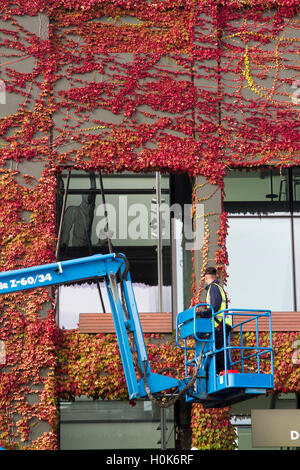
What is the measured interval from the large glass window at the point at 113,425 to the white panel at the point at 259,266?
347 centimetres

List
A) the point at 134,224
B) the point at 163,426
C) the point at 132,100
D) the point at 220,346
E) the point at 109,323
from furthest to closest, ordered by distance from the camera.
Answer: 1. the point at 134,224
2. the point at 163,426
3. the point at 132,100
4. the point at 109,323
5. the point at 220,346

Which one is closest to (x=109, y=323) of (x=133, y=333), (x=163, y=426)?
(x=163, y=426)

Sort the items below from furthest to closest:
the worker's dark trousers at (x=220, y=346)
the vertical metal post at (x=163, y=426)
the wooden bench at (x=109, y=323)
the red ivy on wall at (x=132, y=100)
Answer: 1. the vertical metal post at (x=163, y=426)
2. the red ivy on wall at (x=132, y=100)
3. the wooden bench at (x=109, y=323)
4. the worker's dark trousers at (x=220, y=346)

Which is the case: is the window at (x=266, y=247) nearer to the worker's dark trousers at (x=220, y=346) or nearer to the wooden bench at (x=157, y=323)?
the wooden bench at (x=157, y=323)

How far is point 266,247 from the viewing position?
2200 cm

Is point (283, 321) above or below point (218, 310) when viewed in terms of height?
above

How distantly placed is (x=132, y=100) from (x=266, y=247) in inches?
194

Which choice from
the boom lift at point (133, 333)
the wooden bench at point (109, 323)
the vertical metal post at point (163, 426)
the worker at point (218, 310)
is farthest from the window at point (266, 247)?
the boom lift at point (133, 333)

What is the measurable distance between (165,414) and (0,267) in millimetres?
5746

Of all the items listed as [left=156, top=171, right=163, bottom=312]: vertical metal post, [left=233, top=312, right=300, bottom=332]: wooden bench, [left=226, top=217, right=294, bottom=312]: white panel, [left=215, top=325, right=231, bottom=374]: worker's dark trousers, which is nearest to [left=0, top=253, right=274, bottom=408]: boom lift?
[left=215, top=325, right=231, bottom=374]: worker's dark trousers

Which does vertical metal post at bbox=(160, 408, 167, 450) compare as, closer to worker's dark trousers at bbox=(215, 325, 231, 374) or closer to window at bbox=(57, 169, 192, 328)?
window at bbox=(57, 169, 192, 328)

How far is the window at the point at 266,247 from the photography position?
21609 millimetres

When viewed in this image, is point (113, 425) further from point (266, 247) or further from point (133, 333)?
point (133, 333)

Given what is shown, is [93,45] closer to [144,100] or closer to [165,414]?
[144,100]
